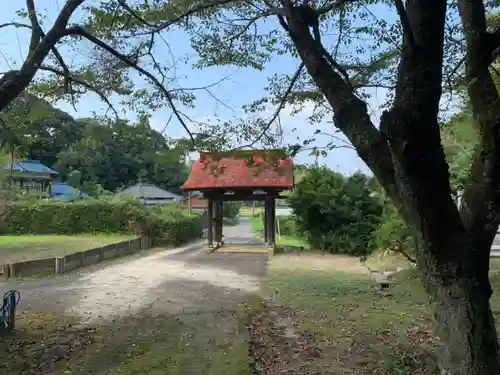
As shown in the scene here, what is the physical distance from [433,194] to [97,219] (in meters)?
23.0

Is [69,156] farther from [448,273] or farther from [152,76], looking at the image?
[448,273]

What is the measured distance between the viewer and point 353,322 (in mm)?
7574

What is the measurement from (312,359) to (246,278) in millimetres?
6614

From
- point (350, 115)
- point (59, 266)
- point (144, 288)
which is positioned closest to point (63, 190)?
point (59, 266)

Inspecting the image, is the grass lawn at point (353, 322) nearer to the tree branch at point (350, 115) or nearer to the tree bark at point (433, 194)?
the tree bark at point (433, 194)

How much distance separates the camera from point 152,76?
24.8 feet

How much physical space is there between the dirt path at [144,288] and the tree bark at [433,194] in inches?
224

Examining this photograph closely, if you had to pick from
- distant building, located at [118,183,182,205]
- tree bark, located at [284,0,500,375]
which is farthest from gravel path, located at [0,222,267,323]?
distant building, located at [118,183,182,205]

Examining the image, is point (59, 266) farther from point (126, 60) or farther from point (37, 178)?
point (37, 178)

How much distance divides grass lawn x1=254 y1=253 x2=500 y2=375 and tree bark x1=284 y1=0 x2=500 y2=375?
2.13m

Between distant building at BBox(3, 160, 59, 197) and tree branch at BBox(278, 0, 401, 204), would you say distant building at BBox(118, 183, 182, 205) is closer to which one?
distant building at BBox(3, 160, 59, 197)

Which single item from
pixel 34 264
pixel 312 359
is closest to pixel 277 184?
pixel 34 264

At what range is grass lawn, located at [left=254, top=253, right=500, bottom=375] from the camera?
18.4ft

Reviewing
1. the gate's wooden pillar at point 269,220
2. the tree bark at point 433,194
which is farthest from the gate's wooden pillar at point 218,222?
the tree bark at point 433,194
